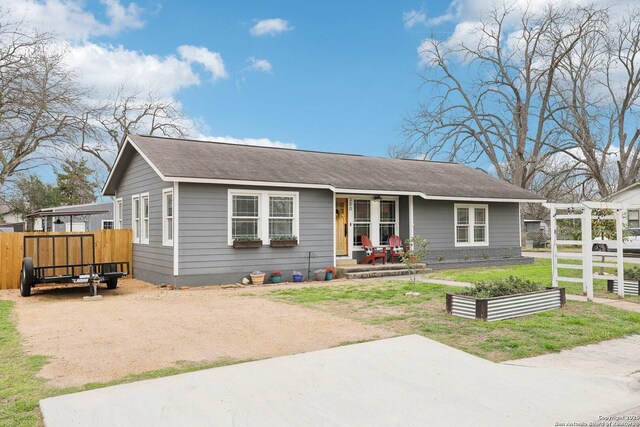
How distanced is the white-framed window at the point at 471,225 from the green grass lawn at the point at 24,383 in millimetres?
13701

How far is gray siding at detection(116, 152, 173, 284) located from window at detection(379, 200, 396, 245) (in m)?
7.25

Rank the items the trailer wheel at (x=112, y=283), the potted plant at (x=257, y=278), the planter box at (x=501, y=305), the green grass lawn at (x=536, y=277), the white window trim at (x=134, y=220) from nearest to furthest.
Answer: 1. the planter box at (x=501, y=305)
2. the green grass lawn at (x=536, y=277)
3. the trailer wheel at (x=112, y=283)
4. the potted plant at (x=257, y=278)
5. the white window trim at (x=134, y=220)

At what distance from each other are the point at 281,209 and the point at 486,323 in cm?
751

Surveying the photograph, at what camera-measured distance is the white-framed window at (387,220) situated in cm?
1611

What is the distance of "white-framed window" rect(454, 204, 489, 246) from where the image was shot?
682 inches

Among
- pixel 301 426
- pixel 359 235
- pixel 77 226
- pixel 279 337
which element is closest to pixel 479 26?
pixel 359 235

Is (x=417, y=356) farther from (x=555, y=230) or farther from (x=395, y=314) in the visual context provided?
(x=555, y=230)

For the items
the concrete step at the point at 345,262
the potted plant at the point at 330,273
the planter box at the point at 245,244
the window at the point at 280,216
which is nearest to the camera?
the planter box at the point at 245,244

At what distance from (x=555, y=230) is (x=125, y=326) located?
27.3ft

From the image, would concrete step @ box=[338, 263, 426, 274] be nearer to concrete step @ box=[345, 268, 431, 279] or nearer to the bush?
concrete step @ box=[345, 268, 431, 279]

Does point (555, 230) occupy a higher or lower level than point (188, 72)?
lower

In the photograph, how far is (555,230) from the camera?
9609 mm

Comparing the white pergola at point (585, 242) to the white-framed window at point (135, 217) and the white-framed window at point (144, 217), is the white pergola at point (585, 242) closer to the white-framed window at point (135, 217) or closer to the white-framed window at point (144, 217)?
the white-framed window at point (144, 217)

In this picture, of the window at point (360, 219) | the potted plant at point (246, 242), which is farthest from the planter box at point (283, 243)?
the window at point (360, 219)
